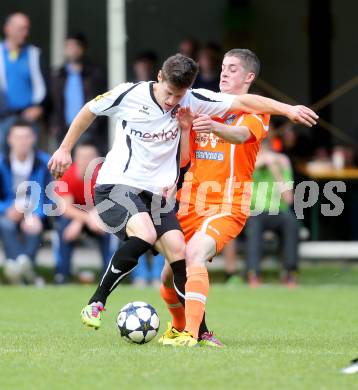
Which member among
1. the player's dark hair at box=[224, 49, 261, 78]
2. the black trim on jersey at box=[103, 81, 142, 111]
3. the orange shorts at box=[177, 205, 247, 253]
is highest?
the player's dark hair at box=[224, 49, 261, 78]

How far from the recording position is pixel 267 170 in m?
13.1

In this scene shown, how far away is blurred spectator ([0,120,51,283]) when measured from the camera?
1251cm

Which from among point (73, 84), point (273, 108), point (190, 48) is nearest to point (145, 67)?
point (190, 48)

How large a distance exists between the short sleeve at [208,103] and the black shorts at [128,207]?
0.64 m

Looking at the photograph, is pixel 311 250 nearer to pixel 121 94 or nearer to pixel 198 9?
pixel 198 9

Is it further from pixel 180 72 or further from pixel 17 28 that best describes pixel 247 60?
pixel 17 28

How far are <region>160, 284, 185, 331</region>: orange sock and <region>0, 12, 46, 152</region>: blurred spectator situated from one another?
612 cm

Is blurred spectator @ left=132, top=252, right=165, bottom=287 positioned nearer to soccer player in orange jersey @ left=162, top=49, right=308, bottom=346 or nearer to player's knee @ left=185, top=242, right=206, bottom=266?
soccer player in orange jersey @ left=162, top=49, right=308, bottom=346

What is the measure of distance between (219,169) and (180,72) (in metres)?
0.96

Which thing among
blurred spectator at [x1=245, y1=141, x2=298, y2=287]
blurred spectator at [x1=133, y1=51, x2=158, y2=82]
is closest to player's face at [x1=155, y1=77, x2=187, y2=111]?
blurred spectator at [x1=245, y1=141, x2=298, y2=287]

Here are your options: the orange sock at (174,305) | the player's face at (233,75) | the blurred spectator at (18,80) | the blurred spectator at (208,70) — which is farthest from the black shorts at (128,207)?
the blurred spectator at (208,70)

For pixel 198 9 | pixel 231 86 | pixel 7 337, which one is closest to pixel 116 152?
pixel 231 86

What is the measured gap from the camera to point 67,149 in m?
7.10

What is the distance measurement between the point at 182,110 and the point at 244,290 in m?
5.49
